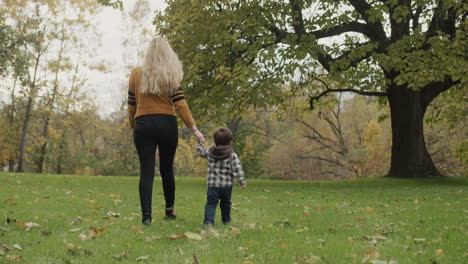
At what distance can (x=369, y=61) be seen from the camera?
17.4 m

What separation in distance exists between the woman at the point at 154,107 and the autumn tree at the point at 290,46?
844cm

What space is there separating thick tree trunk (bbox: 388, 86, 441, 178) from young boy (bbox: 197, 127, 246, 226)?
14707mm

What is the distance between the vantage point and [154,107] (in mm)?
5844

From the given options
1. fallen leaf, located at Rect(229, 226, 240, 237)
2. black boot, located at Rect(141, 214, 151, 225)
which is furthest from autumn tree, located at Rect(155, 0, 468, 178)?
fallen leaf, located at Rect(229, 226, 240, 237)

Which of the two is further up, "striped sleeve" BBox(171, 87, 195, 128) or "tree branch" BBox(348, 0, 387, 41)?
"tree branch" BBox(348, 0, 387, 41)

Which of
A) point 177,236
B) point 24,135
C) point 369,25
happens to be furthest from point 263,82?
point 24,135

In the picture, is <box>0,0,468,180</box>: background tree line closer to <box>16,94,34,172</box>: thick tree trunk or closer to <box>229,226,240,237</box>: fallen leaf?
<box>16,94,34,172</box>: thick tree trunk

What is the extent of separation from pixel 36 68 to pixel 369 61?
83.2 feet

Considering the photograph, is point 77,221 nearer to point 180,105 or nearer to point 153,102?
point 153,102

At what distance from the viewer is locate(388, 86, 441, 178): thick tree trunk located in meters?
18.8

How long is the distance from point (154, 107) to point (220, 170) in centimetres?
123

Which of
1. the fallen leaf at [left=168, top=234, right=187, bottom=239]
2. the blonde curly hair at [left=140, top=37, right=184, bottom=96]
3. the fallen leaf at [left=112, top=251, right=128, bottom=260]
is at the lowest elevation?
the fallen leaf at [left=112, top=251, right=128, bottom=260]

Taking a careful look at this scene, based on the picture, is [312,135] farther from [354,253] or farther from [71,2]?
[354,253]

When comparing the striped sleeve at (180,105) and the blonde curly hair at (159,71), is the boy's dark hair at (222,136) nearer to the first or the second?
the striped sleeve at (180,105)
